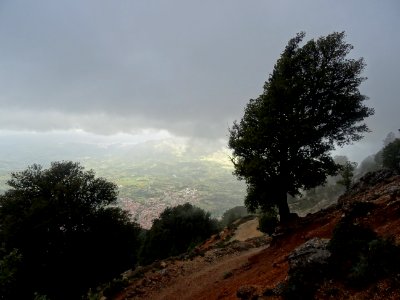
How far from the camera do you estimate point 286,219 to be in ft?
102

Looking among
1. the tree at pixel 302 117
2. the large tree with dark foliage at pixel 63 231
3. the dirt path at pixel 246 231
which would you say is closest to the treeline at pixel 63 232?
the large tree with dark foliage at pixel 63 231

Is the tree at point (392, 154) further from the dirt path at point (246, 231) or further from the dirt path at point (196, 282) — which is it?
the dirt path at point (196, 282)

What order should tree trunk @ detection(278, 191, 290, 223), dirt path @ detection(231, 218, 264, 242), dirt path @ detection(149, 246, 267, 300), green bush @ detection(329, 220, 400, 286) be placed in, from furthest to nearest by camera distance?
dirt path @ detection(231, 218, 264, 242) < tree trunk @ detection(278, 191, 290, 223) < dirt path @ detection(149, 246, 267, 300) < green bush @ detection(329, 220, 400, 286)

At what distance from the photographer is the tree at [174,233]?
70000 millimetres

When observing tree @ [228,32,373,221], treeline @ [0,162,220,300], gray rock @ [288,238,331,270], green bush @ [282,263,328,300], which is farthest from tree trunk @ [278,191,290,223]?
green bush @ [282,263,328,300]

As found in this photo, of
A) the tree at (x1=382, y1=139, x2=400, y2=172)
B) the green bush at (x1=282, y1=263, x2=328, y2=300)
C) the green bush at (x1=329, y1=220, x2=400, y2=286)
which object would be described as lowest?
the green bush at (x1=282, y1=263, x2=328, y2=300)

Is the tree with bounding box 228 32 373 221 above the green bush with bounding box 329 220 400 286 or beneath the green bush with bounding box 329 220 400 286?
above

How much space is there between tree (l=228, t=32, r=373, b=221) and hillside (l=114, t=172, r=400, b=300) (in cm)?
453

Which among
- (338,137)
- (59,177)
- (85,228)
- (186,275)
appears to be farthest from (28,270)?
(338,137)

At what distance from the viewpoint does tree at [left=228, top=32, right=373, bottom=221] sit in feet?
95.8

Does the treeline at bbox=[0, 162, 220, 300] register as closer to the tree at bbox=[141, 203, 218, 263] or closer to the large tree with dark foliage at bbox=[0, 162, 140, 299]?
the large tree with dark foliage at bbox=[0, 162, 140, 299]

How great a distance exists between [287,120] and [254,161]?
16.6 feet

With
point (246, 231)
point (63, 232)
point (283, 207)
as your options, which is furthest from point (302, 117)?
point (246, 231)

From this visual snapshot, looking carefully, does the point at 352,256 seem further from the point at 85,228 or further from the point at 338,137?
the point at 85,228
